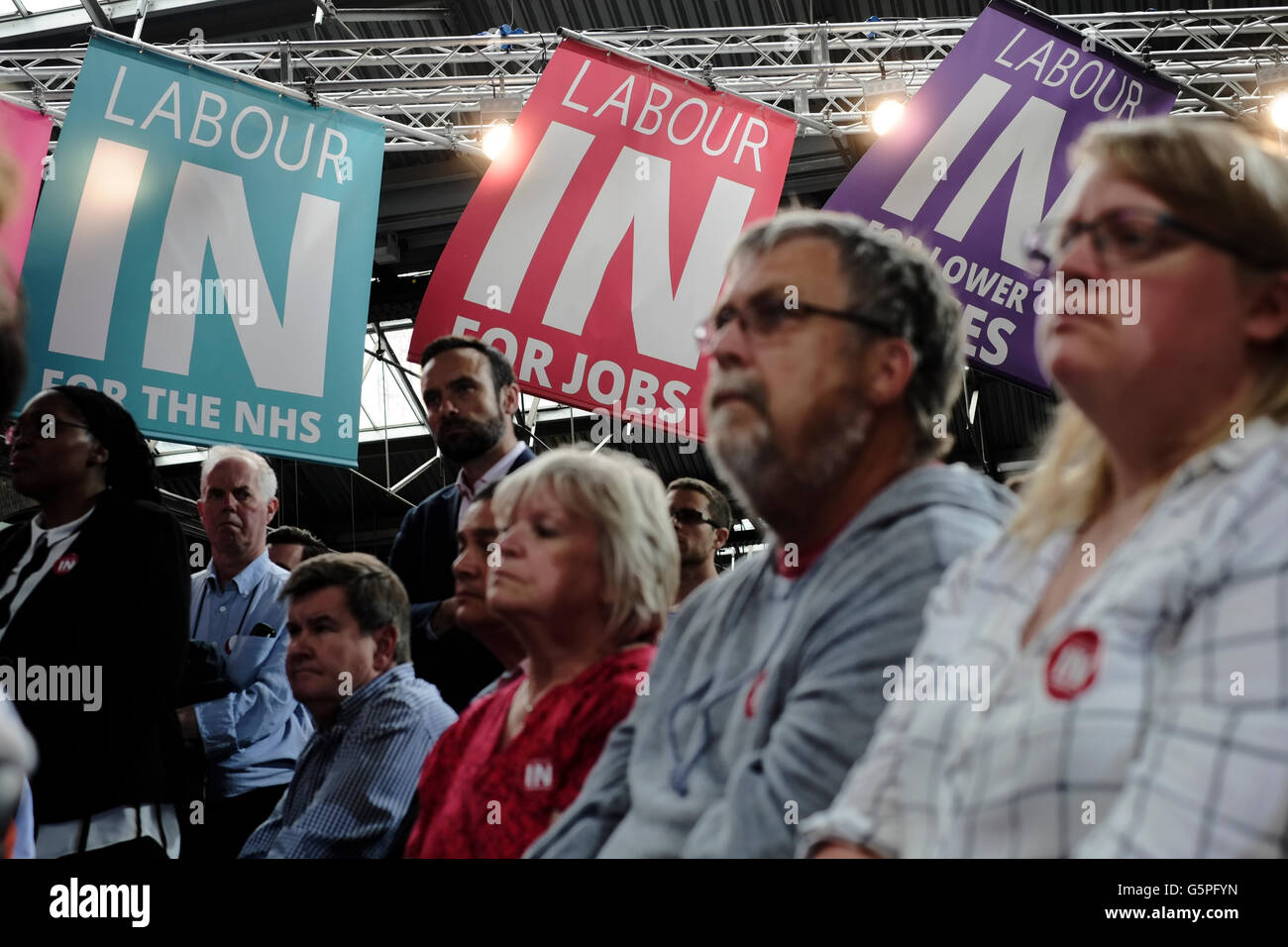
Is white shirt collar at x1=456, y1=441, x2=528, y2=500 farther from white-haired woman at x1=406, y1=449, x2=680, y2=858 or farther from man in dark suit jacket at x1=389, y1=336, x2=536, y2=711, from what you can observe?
white-haired woman at x1=406, y1=449, x2=680, y2=858

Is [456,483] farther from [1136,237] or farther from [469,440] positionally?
[1136,237]

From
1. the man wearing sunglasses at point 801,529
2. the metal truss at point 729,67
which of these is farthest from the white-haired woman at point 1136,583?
the metal truss at point 729,67

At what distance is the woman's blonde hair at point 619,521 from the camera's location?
2.38m

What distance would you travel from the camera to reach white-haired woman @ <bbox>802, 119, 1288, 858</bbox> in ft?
3.70

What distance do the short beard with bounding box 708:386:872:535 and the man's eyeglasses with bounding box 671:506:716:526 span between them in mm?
2508

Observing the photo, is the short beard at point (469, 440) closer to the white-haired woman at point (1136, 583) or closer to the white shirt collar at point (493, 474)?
the white shirt collar at point (493, 474)

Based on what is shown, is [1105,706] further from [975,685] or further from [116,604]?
[116,604]

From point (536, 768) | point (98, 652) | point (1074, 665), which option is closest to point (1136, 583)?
point (1074, 665)

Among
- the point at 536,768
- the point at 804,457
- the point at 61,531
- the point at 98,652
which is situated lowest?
the point at 536,768

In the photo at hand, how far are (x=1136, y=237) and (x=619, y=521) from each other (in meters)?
1.17

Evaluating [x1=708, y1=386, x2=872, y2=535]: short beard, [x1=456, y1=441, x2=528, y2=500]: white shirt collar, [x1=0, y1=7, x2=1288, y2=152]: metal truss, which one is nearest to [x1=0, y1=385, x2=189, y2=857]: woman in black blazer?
[x1=456, y1=441, x2=528, y2=500]: white shirt collar

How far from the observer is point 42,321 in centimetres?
435

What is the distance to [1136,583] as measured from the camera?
122 cm

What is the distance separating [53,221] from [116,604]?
2.28 m
